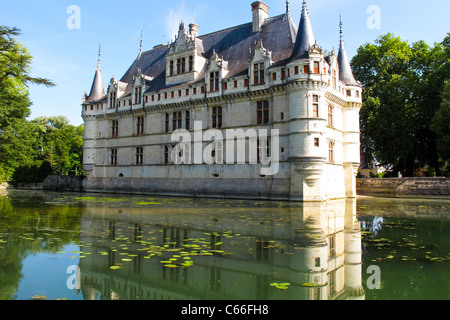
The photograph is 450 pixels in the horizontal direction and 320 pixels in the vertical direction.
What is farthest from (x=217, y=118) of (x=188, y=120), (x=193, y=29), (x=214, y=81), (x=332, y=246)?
(x=332, y=246)

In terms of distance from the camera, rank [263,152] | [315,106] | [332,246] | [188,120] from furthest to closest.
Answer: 1. [188,120]
2. [263,152]
3. [315,106]
4. [332,246]

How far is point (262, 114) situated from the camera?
26.6 m

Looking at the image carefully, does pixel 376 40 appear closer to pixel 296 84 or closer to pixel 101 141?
pixel 296 84

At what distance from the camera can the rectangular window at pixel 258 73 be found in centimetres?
2661

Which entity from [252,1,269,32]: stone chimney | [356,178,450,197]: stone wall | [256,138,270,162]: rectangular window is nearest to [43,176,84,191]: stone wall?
[256,138,270,162]: rectangular window

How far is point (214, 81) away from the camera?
2902cm

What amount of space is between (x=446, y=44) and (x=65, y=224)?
122 ft

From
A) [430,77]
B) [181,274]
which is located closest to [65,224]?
[181,274]

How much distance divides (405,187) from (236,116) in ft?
54.7

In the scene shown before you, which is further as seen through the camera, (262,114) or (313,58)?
(262,114)

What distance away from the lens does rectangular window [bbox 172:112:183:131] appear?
31266 millimetres

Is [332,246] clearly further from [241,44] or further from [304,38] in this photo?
[241,44]

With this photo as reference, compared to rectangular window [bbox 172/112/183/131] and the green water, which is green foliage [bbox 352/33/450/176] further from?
the green water
